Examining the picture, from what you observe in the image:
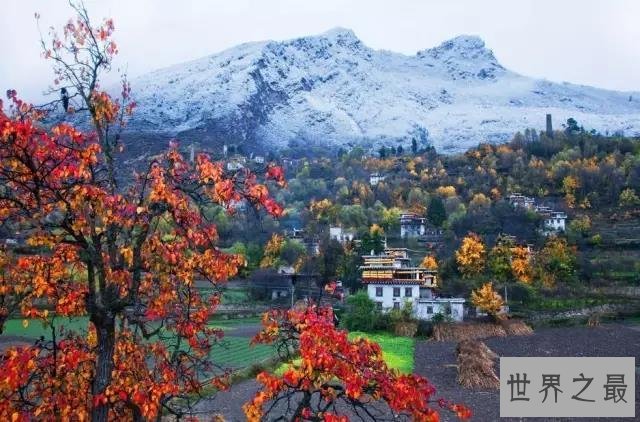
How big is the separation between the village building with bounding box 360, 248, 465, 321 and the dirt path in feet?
14.8

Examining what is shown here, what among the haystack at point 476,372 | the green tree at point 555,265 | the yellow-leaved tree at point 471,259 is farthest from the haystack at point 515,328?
the haystack at point 476,372

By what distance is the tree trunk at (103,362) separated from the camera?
5.50 m

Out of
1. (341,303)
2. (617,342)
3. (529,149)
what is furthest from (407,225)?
(529,149)

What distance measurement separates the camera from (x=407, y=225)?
66.6 meters

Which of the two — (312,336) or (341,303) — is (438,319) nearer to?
(341,303)

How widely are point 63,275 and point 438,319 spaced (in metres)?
35.2

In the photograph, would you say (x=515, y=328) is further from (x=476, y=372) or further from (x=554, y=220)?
(x=554, y=220)

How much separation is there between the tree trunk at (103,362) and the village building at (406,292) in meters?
35.3

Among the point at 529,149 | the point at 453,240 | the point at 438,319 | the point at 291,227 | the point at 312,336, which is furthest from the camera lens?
the point at 529,149

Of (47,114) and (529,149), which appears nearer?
(47,114)

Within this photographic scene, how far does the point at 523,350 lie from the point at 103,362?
29364 millimetres

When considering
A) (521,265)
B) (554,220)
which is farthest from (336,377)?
(554,220)

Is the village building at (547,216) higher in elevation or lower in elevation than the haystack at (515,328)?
higher

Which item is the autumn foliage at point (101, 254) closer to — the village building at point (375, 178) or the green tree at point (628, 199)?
the green tree at point (628, 199)
